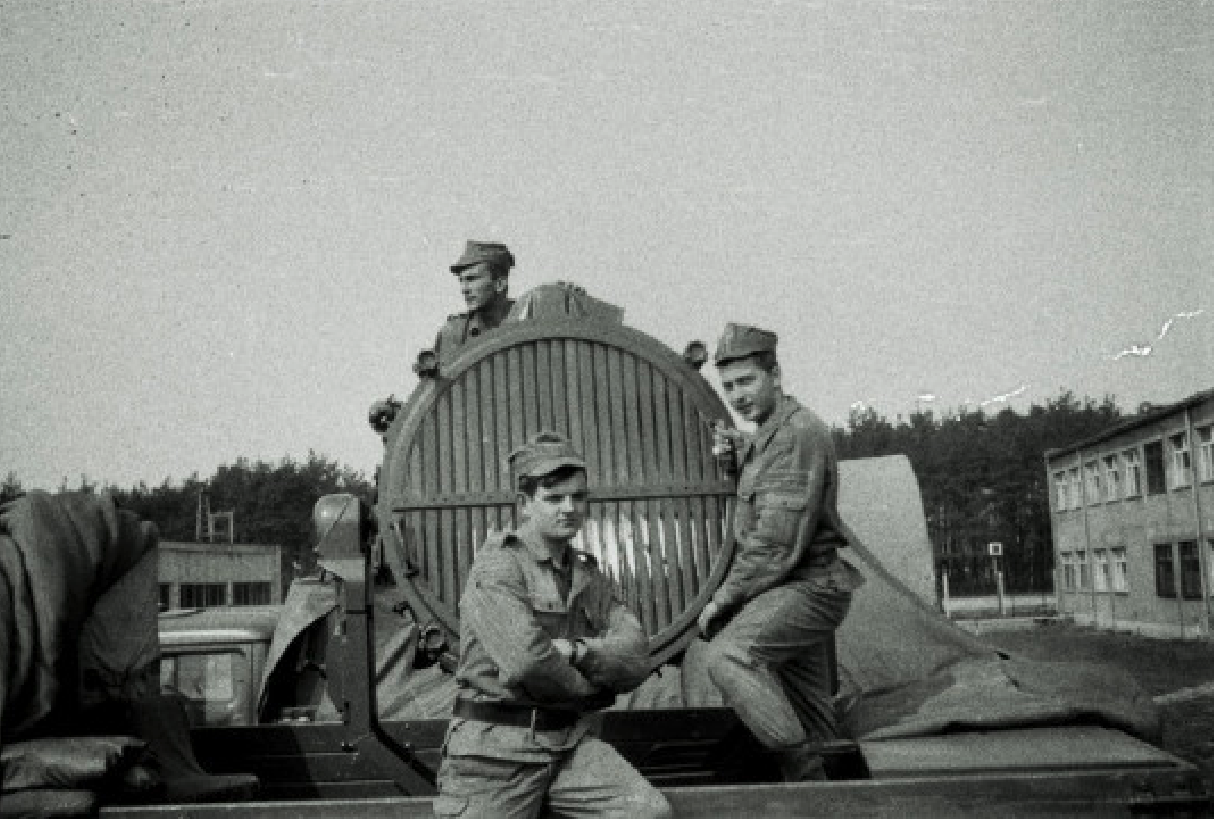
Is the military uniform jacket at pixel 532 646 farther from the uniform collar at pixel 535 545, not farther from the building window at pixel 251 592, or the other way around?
the building window at pixel 251 592

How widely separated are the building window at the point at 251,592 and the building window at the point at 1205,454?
14065 mm

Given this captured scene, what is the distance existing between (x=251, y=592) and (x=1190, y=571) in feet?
50.5

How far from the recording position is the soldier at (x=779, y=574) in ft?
12.3

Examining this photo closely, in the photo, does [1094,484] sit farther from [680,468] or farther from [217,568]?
[680,468]

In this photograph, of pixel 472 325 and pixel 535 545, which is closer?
pixel 535 545

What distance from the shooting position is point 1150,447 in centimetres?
2100

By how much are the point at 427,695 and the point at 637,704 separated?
1105mm

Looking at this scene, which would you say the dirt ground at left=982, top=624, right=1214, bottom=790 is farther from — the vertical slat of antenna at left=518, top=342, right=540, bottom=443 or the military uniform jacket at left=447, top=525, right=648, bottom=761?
the military uniform jacket at left=447, top=525, right=648, bottom=761

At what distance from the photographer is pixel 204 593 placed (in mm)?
13422

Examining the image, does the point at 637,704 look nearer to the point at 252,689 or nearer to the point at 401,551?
the point at 401,551

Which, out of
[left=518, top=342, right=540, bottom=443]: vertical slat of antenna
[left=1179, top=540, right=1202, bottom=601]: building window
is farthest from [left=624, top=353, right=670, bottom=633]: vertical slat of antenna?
[left=1179, top=540, right=1202, bottom=601]: building window

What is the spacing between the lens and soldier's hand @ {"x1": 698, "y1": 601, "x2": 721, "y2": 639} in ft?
12.9

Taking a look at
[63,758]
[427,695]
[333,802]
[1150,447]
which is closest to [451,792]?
[333,802]

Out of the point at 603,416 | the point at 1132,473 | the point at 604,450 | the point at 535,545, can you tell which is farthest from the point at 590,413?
the point at 1132,473
